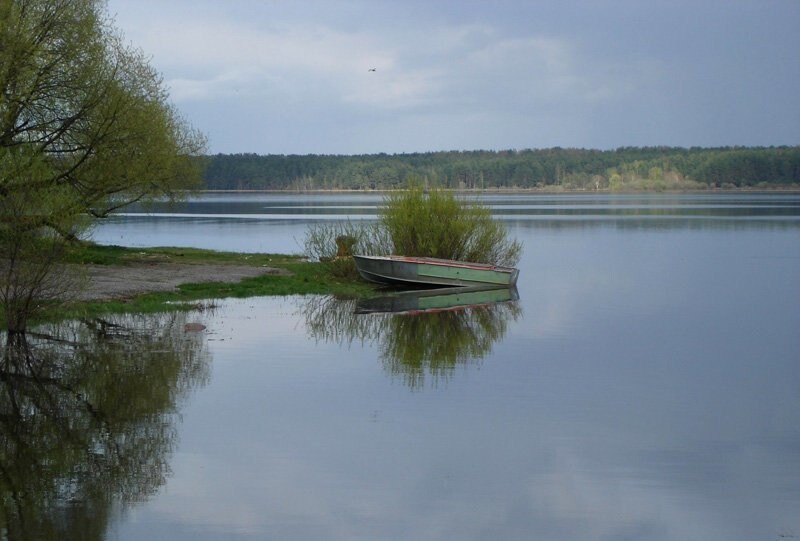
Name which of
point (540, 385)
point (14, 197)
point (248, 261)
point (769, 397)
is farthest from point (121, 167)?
point (769, 397)

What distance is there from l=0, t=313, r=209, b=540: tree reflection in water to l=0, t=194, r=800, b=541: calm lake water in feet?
0.13

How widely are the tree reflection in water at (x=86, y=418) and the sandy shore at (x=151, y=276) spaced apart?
4164mm

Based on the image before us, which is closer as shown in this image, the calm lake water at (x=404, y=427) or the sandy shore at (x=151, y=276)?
the calm lake water at (x=404, y=427)

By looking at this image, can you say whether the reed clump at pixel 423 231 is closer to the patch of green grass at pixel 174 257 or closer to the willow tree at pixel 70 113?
the patch of green grass at pixel 174 257

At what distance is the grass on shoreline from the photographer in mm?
21062

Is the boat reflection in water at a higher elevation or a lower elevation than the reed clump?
lower

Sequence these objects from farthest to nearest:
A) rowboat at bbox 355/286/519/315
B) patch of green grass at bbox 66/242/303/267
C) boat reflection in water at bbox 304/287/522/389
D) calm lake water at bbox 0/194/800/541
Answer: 1. patch of green grass at bbox 66/242/303/267
2. rowboat at bbox 355/286/519/315
3. boat reflection in water at bbox 304/287/522/389
4. calm lake water at bbox 0/194/800/541

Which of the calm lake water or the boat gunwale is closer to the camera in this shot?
the calm lake water

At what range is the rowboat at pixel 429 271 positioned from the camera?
28906 mm

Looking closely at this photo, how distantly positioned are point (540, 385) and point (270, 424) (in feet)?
14.3

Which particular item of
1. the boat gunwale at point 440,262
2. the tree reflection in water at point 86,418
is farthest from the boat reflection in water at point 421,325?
the tree reflection in water at point 86,418

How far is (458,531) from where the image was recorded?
28.5 ft

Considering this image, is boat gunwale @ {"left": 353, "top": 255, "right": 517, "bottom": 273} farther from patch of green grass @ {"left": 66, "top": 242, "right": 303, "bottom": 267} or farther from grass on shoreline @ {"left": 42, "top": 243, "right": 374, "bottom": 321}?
patch of green grass @ {"left": 66, "top": 242, "right": 303, "bottom": 267}

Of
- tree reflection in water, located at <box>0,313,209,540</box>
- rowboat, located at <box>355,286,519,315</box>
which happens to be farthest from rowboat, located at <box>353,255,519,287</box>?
tree reflection in water, located at <box>0,313,209,540</box>
